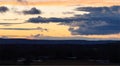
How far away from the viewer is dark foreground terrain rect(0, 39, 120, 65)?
3.08 meters

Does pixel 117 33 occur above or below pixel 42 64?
above

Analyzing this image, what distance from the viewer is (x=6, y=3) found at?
312 centimetres

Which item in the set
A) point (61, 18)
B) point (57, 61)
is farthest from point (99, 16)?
point (57, 61)

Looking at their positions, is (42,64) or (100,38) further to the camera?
(42,64)

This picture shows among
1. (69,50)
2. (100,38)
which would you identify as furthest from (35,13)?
(100,38)

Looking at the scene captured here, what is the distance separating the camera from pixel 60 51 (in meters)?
3.12

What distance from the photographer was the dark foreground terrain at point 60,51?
3084 mm

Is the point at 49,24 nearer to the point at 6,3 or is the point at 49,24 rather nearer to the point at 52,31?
the point at 52,31

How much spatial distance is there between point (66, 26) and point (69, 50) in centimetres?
29

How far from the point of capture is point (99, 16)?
3086mm

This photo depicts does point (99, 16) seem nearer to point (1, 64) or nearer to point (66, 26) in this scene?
point (66, 26)

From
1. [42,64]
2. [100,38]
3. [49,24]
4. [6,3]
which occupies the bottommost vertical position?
[42,64]

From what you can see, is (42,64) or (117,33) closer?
(117,33)

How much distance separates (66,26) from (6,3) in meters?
0.77
